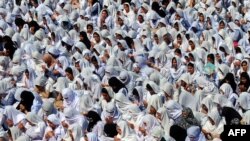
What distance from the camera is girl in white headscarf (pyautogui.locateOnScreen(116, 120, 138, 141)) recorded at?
1153 centimetres

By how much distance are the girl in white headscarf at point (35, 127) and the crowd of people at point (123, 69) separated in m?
0.02

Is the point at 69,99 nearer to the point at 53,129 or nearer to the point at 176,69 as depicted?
the point at 53,129

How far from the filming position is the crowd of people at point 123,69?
11.8 metres

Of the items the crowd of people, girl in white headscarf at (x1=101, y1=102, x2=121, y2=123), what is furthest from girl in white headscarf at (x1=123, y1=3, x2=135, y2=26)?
girl in white headscarf at (x1=101, y1=102, x2=121, y2=123)

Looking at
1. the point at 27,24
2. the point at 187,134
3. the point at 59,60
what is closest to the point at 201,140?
the point at 187,134

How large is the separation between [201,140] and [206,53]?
12.8ft

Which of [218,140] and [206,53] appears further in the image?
[206,53]

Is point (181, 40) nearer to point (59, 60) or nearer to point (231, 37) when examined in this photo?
point (231, 37)

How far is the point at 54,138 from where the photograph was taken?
462 inches

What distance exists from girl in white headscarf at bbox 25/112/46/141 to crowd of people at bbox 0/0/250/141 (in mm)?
15

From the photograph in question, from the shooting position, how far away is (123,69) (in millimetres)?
14320

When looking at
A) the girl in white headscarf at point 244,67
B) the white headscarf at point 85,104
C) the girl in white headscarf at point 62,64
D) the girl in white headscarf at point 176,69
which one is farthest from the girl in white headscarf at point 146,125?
the girl in white headscarf at point 62,64

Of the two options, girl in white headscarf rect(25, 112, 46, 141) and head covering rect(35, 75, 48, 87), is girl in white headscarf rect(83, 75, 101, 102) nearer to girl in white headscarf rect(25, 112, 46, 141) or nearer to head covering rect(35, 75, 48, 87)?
head covering rect(35, 75, 48, 87)

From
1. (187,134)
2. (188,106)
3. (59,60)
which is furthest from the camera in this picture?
(59,60)
